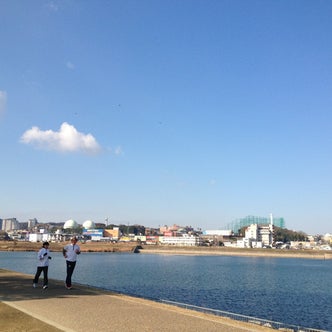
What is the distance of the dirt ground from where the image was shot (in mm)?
9875

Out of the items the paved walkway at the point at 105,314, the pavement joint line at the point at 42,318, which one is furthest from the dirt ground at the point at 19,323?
the paved walkway at the point at 105,314

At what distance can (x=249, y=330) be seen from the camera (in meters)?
10.9

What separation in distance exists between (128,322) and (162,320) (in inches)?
44.1

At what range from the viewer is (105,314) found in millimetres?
12328

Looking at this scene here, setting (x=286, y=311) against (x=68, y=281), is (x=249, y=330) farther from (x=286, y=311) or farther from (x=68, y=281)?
(x=286, y=311)

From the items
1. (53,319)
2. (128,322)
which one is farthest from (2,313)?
(128,322)

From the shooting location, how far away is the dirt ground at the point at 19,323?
988cm

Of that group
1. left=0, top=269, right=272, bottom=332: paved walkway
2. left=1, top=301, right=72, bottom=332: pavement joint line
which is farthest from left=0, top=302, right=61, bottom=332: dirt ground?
left=0, top=269, right=272, bottom=332: paved walkway

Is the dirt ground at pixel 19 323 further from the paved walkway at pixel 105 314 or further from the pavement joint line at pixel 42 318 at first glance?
the paved walkway at pixel 105 314

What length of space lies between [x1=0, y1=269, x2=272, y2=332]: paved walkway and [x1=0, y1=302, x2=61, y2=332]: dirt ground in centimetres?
27

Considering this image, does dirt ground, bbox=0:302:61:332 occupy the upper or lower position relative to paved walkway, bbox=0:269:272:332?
upper

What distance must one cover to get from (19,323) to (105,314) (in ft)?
8.96

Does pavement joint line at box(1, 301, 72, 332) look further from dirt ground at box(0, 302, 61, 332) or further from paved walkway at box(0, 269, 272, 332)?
dirt ground at box(0, 302, 61, 332)

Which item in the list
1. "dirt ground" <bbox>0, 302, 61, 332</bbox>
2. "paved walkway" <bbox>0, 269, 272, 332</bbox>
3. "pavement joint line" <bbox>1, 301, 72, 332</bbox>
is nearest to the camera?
"dirt ground" <bbox>0, 302, 61, 332</bbox>
